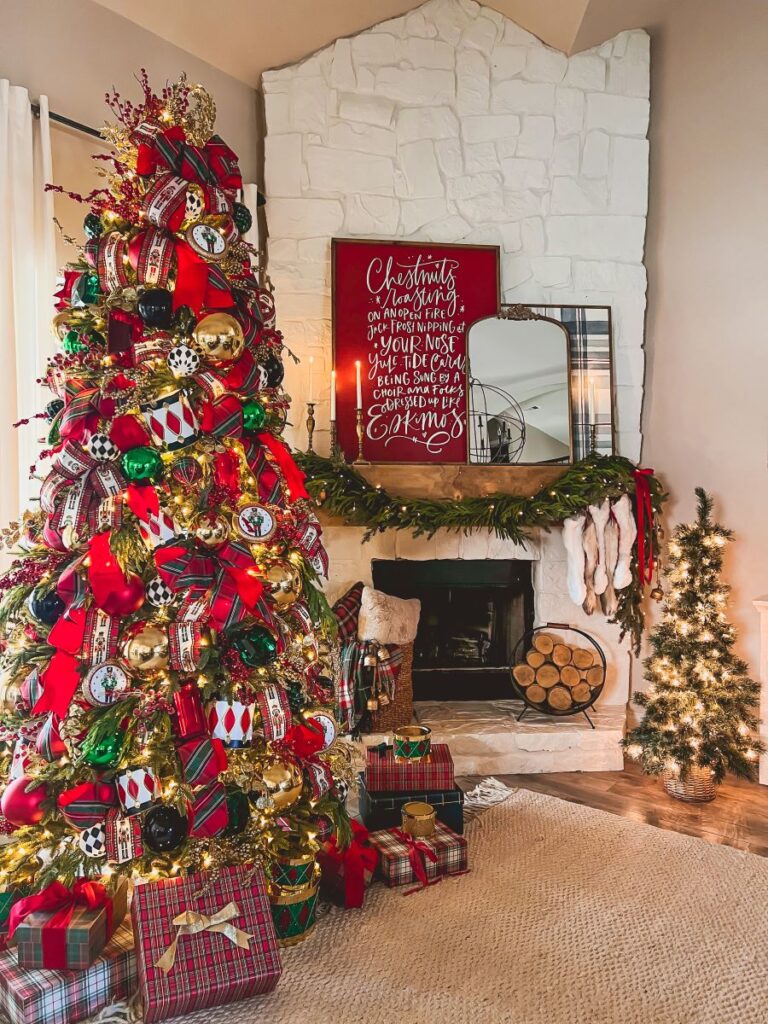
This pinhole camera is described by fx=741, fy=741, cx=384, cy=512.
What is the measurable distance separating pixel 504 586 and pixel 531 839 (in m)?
1.17

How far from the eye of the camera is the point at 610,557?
3.02 meters

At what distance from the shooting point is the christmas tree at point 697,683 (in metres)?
2.65

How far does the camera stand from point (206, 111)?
1.89 metres

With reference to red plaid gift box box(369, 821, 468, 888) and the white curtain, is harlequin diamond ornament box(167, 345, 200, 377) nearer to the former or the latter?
the white curtain

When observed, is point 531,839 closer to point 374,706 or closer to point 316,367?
point 374,706

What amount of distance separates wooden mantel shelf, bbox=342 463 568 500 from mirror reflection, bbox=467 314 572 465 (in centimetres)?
5

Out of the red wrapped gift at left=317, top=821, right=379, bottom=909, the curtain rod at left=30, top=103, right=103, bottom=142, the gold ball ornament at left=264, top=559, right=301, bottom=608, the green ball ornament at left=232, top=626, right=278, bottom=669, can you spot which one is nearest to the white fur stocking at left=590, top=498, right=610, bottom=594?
the red wrapped gift at left=317, top=821, right=379, bottom=909

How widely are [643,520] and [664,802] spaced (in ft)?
3.51

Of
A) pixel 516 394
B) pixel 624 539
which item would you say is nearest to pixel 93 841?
pixel 624 539

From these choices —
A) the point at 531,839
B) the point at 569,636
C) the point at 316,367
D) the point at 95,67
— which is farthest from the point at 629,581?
the point at 95,67

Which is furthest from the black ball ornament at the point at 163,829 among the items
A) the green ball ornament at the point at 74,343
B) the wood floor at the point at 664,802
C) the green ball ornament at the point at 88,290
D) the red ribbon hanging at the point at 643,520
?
the red ribbon hanging at the point at 643,520

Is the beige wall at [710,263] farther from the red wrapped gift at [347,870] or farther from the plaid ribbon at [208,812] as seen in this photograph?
the plaid ribbon at [208,812]

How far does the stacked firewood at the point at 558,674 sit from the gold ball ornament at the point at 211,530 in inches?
65.8

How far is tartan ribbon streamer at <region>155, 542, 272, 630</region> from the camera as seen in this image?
170 cm
